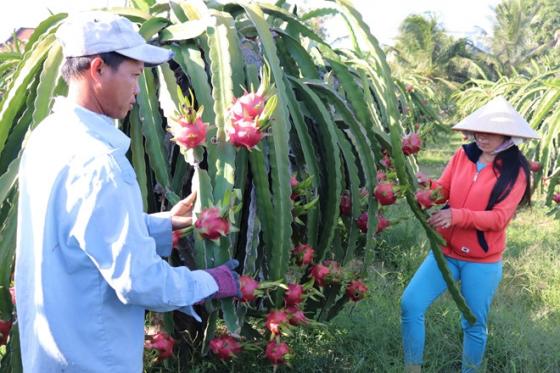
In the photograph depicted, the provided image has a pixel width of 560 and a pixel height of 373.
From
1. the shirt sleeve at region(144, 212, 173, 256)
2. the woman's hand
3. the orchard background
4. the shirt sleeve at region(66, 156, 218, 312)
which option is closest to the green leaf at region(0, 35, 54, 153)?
the orchard background

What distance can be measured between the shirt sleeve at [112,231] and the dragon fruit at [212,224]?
28cm

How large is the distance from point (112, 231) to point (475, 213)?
1.75m

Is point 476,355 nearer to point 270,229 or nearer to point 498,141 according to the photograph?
point 498,141

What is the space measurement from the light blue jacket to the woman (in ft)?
4.95

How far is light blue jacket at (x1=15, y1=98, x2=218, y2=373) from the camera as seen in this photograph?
1234 millimetres

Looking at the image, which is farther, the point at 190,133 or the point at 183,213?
the point at 183,213

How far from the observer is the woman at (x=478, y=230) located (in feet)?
8.54

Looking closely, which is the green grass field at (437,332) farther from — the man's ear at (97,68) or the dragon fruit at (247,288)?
the man's ear at (97,68)

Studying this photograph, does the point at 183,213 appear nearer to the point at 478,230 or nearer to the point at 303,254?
the point at 303,254

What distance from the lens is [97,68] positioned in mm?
1317

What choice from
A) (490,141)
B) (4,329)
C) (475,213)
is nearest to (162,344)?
(4,329)

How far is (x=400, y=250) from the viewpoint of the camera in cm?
465

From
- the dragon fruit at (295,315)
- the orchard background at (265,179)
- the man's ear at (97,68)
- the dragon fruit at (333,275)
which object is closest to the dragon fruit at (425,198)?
the orchard background at (265,179)

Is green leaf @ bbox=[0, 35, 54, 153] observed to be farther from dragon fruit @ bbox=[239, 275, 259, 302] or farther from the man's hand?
dragon fruit @ bbox=[239, 275, 259, 302]
